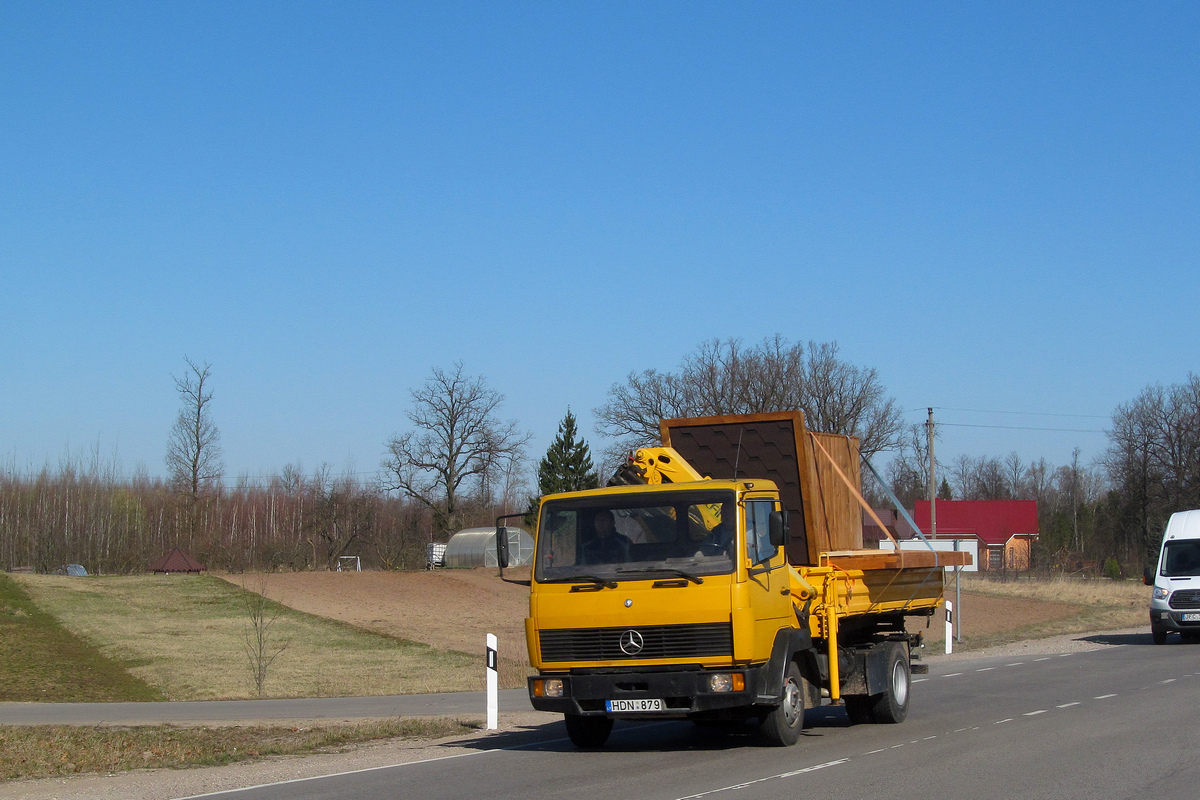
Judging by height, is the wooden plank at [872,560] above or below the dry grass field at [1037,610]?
above

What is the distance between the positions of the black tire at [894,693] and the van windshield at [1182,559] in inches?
608

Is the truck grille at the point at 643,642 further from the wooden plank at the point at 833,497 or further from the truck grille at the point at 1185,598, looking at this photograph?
the truck grille at the point at 1185,598

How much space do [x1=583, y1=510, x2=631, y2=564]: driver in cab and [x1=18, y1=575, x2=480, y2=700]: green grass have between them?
12.1 m

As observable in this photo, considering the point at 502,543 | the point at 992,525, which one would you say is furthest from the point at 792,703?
the point at 992,525

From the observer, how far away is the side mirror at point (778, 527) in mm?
10992

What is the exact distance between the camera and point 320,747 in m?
12.9

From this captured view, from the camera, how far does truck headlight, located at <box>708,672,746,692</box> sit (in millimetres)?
10430

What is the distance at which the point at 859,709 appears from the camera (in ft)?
45.1

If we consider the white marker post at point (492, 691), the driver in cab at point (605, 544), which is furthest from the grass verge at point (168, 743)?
the driver in cab at point (605, 544)

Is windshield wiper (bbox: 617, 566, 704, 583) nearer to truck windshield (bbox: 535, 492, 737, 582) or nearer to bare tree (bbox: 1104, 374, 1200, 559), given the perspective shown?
truck windshield (bbox: 535, 492, 737, 582)

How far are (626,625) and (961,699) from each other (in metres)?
8.26

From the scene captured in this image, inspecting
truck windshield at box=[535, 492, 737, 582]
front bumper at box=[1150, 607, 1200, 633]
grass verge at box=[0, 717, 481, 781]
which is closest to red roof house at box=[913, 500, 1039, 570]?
front bumper at box=[1150, 607, 1200, 633]

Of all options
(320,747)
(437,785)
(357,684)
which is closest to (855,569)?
(437,785)

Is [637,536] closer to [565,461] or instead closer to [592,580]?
[592,580]
